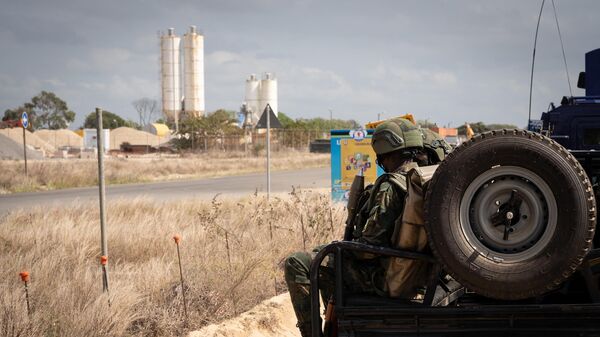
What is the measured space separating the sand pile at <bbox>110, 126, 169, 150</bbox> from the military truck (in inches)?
2898

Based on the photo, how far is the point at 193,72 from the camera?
75688 millimetres

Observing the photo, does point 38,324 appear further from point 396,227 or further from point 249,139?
point 249,139

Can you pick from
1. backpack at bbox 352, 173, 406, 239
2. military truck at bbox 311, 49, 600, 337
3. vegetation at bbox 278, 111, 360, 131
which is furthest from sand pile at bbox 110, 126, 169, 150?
military truck at bbox 311, 49, 600, 337

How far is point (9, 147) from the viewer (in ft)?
158

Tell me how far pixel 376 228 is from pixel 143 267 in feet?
14.3

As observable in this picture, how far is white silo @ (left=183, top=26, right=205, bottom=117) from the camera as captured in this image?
75.7 metres

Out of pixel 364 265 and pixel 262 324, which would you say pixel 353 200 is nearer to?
pixel 364 265

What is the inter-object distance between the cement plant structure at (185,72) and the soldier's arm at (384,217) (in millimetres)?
72001

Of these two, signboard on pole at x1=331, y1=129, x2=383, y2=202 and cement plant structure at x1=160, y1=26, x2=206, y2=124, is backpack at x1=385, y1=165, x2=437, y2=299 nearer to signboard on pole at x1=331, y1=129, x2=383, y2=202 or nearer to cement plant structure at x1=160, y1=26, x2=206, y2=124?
signboard on pole at x1=331, y1=129, x2=383, y2=202

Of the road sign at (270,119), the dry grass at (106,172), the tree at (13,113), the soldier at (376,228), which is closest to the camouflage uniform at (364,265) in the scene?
the soldier at (376,228)

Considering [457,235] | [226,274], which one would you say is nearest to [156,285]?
[226,274]

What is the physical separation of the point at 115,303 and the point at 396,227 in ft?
9.62

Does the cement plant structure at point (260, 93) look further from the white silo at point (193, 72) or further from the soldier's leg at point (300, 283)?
Result: the soldier's leg at point (300, 283)

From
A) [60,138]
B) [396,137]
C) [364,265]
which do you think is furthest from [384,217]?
[60,138]
